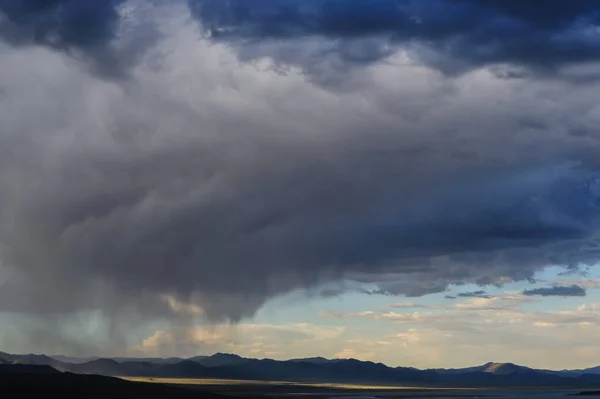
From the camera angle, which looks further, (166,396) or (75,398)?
(166,396)

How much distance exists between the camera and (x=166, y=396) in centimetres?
15662

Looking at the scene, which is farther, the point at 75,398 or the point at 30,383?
the point at 30,383

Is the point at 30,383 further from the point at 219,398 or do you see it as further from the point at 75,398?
the point at 219,398

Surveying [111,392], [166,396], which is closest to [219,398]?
[166,396]

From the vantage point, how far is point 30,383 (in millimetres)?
152875

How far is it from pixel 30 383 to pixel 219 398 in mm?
35217

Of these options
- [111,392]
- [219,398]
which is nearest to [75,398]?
[111,392]

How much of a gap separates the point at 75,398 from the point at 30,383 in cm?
1997

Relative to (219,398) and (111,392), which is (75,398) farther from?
(219,398)

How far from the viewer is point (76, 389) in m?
148

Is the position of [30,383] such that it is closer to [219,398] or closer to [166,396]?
[166,396]

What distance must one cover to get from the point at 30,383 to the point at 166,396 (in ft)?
81.1

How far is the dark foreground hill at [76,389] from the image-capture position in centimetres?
13625

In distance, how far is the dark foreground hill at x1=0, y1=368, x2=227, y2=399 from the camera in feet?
447
